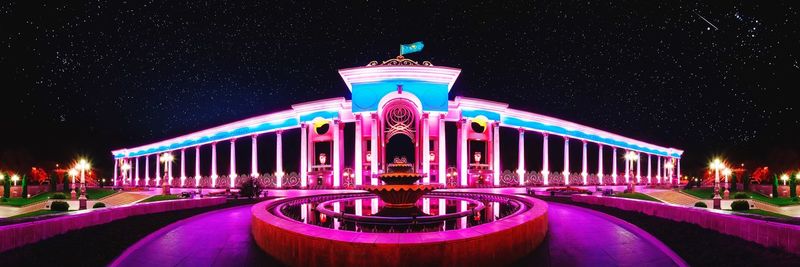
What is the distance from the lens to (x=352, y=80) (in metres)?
29.6

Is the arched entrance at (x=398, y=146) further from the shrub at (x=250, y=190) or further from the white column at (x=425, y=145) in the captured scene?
the shrub at (x=250, y=190)

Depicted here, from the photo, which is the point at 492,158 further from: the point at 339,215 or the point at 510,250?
the point at 510,250

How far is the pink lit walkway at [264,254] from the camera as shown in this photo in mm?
6117

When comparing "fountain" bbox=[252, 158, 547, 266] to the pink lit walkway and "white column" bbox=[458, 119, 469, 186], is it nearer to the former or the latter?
the pink lit walkway

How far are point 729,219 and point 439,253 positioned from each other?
654 cm

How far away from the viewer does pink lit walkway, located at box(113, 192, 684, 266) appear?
612 cm

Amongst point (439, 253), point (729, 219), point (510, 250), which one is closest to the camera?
point (439, 253)

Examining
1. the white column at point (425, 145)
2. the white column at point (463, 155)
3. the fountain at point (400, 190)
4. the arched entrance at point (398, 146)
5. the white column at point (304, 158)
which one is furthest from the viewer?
the arched entrance at point (398, 146)

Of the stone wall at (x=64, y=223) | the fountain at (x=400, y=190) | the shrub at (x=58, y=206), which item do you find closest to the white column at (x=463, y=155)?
the stone wall at (x=64, y=223)

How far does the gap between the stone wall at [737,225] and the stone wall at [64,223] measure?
11.7m

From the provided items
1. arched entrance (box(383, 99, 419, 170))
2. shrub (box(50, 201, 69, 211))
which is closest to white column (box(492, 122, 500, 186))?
arched entrance (box(383, 99, 419, 170))

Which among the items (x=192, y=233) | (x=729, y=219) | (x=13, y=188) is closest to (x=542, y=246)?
(x=729, y=219)

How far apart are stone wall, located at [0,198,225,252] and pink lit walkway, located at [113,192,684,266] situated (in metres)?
1.65

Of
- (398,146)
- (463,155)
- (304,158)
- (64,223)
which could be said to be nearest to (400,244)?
(64,223)
